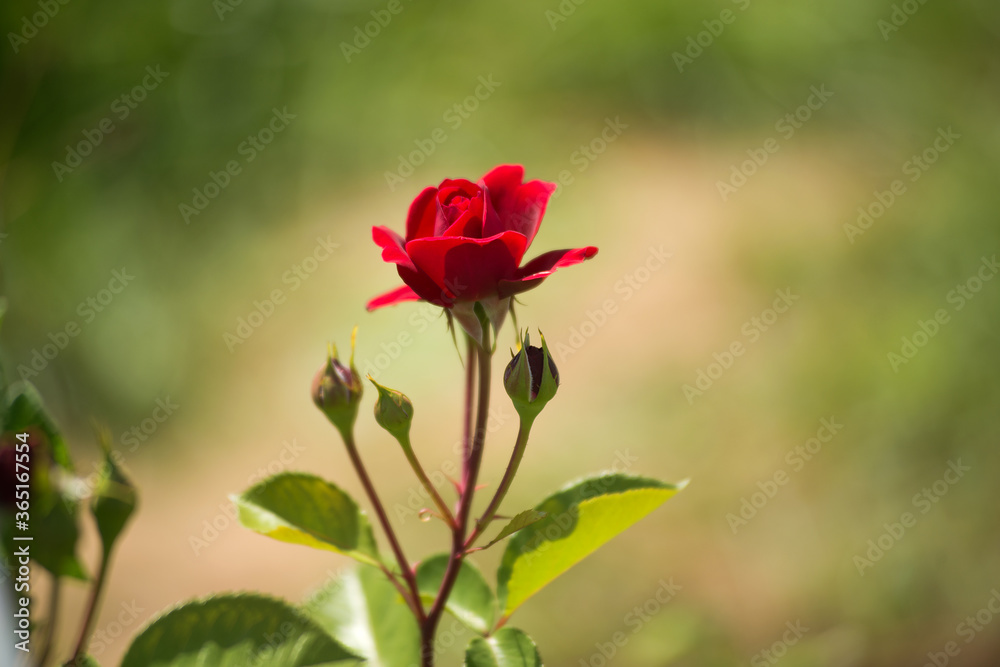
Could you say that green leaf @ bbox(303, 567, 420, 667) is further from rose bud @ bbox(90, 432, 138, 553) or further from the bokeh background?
the bokeh background

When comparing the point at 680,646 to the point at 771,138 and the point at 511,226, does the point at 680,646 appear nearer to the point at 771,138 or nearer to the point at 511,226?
the point at 511,226

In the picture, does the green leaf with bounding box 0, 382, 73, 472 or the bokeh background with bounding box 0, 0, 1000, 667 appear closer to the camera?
the green leaf with bounding box 0, 382, 73, 472

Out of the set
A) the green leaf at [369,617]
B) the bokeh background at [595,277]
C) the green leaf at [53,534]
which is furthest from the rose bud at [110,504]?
the bokeh background at [595,277]

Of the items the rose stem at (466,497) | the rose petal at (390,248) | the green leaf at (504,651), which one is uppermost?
the rose petal at (390,248)

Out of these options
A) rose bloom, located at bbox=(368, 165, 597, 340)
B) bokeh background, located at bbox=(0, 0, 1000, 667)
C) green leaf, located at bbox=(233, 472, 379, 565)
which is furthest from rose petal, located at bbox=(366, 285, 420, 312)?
bokeh background, located at bbox=(0, 0, 1000, 667)

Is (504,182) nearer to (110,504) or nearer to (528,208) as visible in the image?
(528,208)

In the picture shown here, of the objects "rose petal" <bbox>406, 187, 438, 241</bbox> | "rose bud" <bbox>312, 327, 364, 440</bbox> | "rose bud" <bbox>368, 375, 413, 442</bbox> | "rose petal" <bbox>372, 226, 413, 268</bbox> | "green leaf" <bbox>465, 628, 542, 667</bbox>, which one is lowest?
"green leaf" <bbox>465, 628, 542, 667</bbox>

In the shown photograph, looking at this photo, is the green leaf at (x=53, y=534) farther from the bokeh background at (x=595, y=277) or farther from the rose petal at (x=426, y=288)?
the bokeh background at (x=595, y=277)
